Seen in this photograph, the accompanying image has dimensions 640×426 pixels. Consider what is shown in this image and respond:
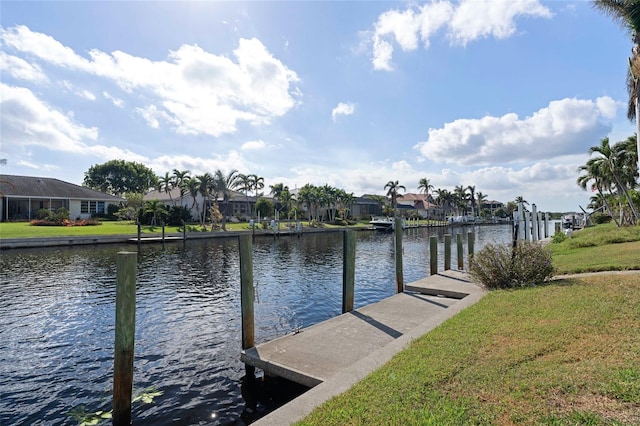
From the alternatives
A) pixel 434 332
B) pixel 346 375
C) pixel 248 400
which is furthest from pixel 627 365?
pixel 248 400

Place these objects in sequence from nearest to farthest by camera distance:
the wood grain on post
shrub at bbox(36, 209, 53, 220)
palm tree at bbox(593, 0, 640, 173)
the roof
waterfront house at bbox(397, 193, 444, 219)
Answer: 1. the wood grain on post
2. palm tree at bbox(593, 0, 640, 173)
3. shrub at bbox(36, 209, 53, 220)
4. the roof
5. waterfront house at bbox(397, 193, 444, 219)

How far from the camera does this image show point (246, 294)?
9078 millimetres

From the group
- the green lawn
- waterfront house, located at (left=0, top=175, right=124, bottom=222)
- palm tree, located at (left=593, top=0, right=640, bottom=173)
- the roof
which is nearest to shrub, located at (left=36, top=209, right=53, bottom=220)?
waterfront house, located at (left=0, top=175, right=124, bottom=222)

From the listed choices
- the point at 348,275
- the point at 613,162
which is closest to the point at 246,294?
the point at 348,275

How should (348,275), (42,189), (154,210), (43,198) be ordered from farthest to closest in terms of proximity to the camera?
1. (42,189)
2. (43,198)
3. (154,210)
4. (348,275)

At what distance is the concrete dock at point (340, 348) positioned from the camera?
580 centimetres

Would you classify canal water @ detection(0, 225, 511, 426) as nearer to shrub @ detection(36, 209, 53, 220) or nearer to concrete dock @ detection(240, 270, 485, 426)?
concrete dock @ detection(240, 270, 485, 426)

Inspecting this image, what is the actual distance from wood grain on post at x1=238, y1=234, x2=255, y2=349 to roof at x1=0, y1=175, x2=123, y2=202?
2204 inches

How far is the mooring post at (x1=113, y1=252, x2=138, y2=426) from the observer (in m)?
6.76

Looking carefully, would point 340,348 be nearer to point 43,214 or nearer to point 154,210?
point 154,210

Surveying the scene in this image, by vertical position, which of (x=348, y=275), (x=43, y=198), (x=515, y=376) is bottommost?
(x=515, y=376)

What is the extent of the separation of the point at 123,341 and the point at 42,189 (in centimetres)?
6063

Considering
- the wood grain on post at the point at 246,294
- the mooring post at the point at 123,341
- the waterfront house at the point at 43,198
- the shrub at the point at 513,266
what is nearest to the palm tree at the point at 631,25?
the shrub at the point at 513,266

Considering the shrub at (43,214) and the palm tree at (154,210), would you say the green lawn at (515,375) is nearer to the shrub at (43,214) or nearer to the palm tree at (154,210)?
the palm tree at (154,210)
